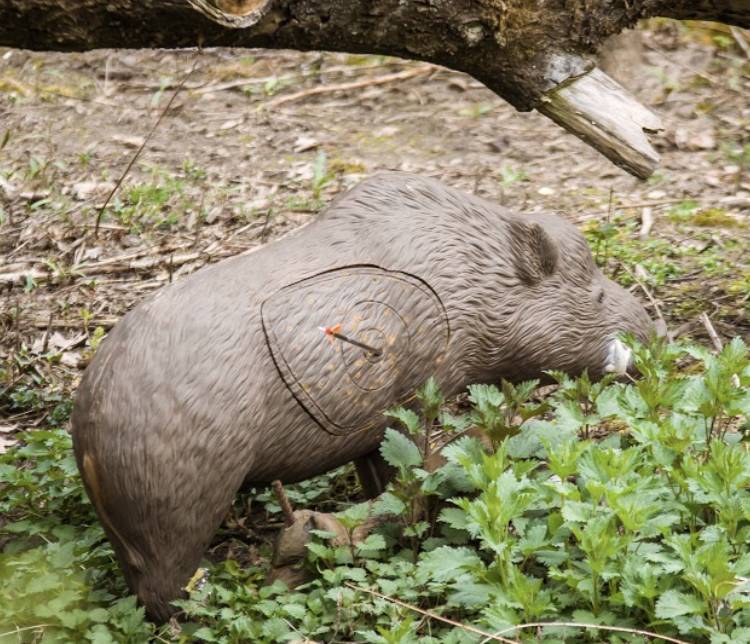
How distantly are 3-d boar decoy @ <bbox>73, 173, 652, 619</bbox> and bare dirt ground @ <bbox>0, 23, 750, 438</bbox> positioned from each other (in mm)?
1309

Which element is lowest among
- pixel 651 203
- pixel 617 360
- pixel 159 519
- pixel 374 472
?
pixel 651 203

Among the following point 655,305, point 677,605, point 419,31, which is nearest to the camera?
point 677,605

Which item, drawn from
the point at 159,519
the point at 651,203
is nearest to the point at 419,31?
the point at 159,519

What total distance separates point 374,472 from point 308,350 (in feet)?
2.20

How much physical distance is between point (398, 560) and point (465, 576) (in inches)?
12.6

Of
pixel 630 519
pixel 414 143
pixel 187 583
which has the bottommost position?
pixel 414 143

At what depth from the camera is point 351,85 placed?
845 centimetres

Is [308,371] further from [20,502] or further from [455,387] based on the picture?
[20,502]

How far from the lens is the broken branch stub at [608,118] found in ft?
14.1

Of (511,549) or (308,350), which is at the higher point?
(308,350)

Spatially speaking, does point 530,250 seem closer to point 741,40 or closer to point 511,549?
point 511,549

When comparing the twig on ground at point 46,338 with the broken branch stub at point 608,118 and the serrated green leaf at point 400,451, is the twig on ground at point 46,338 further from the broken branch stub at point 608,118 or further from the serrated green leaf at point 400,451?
the broken branch stub at point 608,118

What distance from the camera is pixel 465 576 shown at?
3.13 metres

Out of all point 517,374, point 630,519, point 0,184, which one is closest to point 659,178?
point 517,374
